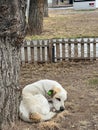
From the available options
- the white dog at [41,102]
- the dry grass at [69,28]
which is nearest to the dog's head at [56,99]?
the white dog at [41,102]

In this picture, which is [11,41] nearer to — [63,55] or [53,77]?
[53,77]

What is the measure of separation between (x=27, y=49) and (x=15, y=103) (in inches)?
196

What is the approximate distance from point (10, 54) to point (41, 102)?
2.92 feet

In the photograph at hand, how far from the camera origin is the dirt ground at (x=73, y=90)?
18.4ft

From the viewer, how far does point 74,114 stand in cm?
607

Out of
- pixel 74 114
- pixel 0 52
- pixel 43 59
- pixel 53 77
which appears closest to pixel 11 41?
pixel 0 52

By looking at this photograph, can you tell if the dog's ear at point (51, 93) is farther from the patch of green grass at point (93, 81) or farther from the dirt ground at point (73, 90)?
the patch of green grass at point (93, 81)

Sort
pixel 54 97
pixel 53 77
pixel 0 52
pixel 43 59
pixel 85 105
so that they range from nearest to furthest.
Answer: pixel 0 52, pixel 54 97, pixel 85 105, pixel 53 77, pixel 43 59

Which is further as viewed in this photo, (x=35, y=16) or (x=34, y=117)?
(x=35, y=16)

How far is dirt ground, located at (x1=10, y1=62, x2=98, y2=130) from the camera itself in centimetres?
561

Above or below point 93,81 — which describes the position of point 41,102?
above

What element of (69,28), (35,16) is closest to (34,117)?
(35,16)

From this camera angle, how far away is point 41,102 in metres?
5.83

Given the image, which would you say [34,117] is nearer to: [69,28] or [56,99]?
[56,99]
